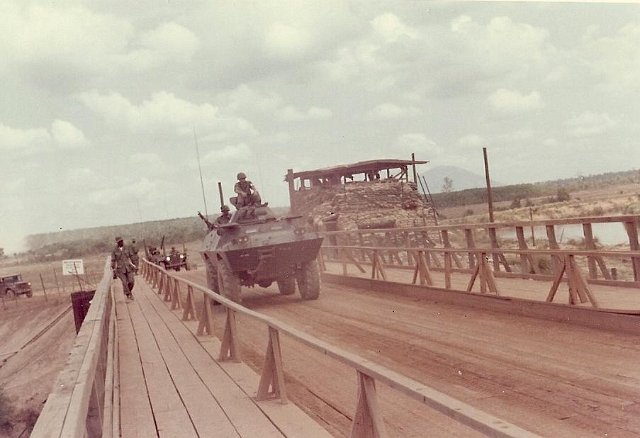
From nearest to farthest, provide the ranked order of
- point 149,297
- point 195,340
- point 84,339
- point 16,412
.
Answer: point 84,339 < point 195,340 < point 16,412 < point 149,297

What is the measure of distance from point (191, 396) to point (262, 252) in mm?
7106

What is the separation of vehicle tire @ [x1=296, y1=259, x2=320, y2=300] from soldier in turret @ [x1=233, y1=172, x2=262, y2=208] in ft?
6.49

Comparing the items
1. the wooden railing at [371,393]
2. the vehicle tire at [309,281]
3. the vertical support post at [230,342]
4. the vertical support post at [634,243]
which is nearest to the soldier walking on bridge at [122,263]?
the vehicle tire at [309,281]

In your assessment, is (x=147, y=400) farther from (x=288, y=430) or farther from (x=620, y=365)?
(x=620, y=365)

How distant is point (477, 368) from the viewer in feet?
22.2

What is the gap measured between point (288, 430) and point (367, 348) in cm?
356

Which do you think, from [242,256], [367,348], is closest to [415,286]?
[242,256]

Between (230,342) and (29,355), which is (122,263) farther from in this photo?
(230,342)

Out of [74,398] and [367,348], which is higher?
[74,398]

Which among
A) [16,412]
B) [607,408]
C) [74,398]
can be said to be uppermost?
[74,398]

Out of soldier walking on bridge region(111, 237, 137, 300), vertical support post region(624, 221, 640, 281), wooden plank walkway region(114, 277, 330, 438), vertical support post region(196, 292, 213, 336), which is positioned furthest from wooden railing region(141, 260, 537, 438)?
soldier walking on bridge region(111, 237, 137, 300)

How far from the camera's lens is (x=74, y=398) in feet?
10.8

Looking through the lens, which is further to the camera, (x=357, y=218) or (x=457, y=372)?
(x=357, y=218)

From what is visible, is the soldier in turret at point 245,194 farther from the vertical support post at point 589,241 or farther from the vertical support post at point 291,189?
the vertical support post at point 291,189
